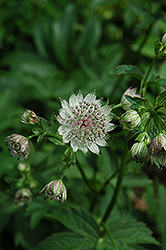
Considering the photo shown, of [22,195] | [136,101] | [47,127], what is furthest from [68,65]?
[136,101]

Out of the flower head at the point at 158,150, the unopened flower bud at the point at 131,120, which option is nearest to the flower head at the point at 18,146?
the unopened flower bud at the point at 131,120

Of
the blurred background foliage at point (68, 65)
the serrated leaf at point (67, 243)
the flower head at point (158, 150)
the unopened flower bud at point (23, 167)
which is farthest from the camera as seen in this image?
the blurred background foliage at point (68, 65)

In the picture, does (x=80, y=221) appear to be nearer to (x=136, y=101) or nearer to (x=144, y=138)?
(x=144, y=138)

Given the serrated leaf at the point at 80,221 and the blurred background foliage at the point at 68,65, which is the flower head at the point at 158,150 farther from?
the blurred background foliage at the point at 68,65

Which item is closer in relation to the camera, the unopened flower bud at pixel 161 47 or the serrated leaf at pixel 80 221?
the unopened flower bud at pixel 161 47

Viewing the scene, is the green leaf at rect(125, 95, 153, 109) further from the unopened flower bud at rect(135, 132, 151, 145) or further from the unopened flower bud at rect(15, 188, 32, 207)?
the unopened flower bud at rect(15, 188, 32, 207)

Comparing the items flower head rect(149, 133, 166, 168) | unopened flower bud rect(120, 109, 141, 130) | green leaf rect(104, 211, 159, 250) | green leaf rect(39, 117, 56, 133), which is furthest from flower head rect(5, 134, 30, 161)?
green leaf rect(104, 211, 159, 250)

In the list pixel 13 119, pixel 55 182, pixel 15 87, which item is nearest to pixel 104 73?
pixel 15 87
